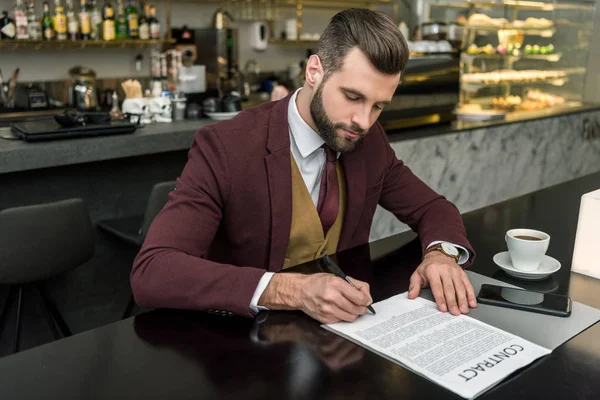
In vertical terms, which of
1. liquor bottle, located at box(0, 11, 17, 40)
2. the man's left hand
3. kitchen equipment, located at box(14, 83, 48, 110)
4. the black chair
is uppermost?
liquor bottle, located at box(0, 11, 17, 40)

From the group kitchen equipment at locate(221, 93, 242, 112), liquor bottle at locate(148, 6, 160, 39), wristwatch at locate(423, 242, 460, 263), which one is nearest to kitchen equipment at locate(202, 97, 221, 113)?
kitchen equipment at locate(221, 93, 242, 112)

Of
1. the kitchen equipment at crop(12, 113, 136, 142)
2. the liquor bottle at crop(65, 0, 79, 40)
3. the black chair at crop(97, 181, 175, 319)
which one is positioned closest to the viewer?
the black chair at crop(97, 181, 175, 319)

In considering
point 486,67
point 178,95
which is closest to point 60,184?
point 178,95

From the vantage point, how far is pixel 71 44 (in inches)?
164

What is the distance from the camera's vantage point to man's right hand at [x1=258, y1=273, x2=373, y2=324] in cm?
110

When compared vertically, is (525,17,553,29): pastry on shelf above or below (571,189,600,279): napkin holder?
above

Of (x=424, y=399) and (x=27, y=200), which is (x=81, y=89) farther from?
(x=424, y=399)

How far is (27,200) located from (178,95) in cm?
98

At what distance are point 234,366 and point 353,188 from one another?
84 centimetres

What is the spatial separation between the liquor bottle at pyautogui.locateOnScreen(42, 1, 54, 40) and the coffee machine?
968mm

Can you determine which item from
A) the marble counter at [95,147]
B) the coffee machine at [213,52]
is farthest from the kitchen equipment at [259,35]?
the marble counter at [95,147]

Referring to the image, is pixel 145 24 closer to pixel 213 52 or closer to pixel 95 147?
pixel 213 52

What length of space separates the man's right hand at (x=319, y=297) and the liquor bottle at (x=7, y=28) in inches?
138

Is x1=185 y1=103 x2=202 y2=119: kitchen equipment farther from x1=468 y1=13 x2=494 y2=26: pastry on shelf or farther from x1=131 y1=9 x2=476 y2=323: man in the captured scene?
x1=468 y1=13 x2=494 y2=26: pastry on shelf
